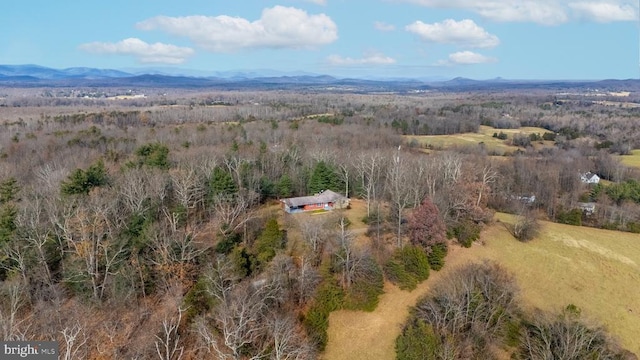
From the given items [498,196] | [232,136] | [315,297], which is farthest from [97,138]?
[498,196]

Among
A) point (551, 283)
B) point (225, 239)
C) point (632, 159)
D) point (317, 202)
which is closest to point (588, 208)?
point (551, 283)

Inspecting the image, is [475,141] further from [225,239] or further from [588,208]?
[225,239]

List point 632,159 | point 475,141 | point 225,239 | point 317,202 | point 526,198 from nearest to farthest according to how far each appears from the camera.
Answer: point 225,239
point 317,202
point 526,198
point 632,159
point 475,141

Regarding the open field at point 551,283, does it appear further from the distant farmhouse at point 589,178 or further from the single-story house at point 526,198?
the distant farmhouse at point 589,178

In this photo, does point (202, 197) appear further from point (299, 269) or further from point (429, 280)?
point (429, 280)

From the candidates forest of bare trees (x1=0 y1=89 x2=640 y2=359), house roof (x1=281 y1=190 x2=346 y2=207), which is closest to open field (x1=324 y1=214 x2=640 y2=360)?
forest of bare trees (x1=0 y1=89 x2=640 y2=359)

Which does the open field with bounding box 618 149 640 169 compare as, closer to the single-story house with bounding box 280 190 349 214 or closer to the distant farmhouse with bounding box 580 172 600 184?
the distant farmhouse with bounding box 580 172 600 184
